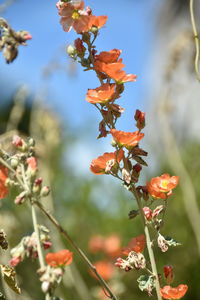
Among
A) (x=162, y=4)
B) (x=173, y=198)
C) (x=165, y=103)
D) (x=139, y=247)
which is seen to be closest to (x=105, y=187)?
(x=173, y=198)

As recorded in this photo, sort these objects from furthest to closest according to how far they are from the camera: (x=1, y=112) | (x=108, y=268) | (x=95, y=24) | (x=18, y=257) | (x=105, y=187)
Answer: (x=1, y=112), (x=105, y=187), (x=108, y=268), (x=95, y=24), (x=18, y=257)

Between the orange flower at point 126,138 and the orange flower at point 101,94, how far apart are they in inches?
1.8

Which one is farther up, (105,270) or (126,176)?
(126,176)

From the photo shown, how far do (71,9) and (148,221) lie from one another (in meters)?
0.29

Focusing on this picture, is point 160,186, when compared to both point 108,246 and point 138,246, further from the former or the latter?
point 108,246

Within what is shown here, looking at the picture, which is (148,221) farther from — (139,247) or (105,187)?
(105,187)

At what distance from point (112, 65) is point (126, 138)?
96mm

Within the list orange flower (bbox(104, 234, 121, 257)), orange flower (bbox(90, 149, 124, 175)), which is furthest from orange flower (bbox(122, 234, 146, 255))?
orange flower (bbox(104, 234, 121, 257))

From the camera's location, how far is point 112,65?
0.64 meters

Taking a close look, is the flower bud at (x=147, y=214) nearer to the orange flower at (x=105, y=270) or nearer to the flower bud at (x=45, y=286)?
the flower bud at (x=45, y=286)

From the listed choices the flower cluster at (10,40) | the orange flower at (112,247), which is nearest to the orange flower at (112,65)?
the flower cluster at (10,40)

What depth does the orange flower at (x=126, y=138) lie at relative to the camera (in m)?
0.62

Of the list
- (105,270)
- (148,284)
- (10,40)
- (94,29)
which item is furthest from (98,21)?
(105,270)

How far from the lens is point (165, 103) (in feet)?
6.25
